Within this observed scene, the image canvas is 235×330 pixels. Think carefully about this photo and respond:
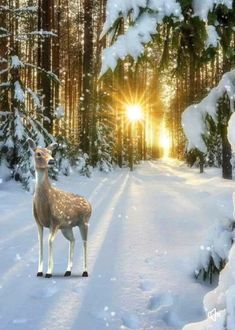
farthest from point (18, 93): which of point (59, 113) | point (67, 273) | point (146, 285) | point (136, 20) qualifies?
point (136, 20)

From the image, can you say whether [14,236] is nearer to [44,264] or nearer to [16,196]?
[44,264]

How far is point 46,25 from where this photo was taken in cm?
2052

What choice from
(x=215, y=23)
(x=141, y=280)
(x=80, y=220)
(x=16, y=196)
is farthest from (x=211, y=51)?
(x=16, y=196)

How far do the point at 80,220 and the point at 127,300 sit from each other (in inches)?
40.7

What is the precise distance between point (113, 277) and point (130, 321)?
1.34m

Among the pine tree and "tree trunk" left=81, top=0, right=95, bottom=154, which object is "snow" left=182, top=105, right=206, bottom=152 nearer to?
the pine tree

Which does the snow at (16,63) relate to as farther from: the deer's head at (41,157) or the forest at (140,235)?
the deer's head at (41,157)

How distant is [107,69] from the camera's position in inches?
142

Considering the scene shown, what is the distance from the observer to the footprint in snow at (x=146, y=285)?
17.7ft

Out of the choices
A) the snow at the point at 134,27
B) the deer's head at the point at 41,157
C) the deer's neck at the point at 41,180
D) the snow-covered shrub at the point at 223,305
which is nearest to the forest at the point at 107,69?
the snow at the point at 134,27

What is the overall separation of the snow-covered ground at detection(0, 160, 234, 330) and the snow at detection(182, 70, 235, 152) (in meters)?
1.67

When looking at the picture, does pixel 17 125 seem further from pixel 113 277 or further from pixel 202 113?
pixel 202 113

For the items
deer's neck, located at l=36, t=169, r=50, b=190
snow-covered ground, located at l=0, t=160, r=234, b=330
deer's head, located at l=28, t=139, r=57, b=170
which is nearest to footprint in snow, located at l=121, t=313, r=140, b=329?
snow-covered ground, located at l=0, t=160, r=234, b=330

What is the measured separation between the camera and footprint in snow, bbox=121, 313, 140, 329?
436cm
